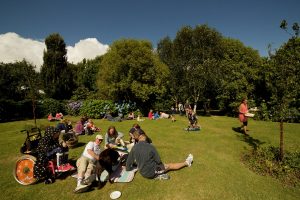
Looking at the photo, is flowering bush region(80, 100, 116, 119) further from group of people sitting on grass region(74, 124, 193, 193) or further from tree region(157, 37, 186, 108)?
group of people sitting on grass region(74, 124, 193, 193)

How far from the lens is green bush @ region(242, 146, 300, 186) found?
28.7 ft

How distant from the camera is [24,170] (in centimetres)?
801

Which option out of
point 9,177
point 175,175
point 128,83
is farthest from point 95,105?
point 175,175

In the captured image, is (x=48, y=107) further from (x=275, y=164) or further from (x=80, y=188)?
(x=275, y=164)

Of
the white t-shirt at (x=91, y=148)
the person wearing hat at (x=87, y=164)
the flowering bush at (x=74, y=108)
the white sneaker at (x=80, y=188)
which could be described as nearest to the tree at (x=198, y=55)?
the flowering bush at (x=74, y=108)

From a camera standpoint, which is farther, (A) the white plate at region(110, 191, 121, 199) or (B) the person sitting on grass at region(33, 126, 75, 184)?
(B) the person sitting on grass at region(33, 126, 75, 184)

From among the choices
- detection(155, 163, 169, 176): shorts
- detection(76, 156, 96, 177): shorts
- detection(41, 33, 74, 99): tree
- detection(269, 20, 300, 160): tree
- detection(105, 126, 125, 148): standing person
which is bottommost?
detection(155, 163, 169, 176): shorts

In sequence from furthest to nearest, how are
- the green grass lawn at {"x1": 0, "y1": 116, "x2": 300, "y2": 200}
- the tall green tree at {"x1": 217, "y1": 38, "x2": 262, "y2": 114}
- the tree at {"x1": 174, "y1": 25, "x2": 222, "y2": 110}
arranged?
the tall green tree at {"x1": 217, "y1": 38, "x2": 262, "y2": 114} < the tree at {"x1": 174, "y1": 25, "x2": 222, "y2": 110} < the green grass lawn at {"x1": 0, "y1": 116, "x2": 300, "y2": 200}

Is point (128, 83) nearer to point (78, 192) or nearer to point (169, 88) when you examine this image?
point (169, 88)

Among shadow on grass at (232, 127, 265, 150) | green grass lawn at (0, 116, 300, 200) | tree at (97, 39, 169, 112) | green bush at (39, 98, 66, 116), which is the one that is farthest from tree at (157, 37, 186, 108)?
green grass lawn at (0, 116, 300, 200)

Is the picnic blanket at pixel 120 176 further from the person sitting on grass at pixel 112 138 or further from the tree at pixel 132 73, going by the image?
the tree at pixel 132 73

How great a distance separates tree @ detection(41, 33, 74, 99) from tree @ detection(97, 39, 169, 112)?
16.0 metres

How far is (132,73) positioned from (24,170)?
67.2ft

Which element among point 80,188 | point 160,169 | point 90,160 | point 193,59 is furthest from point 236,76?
point 80,188
